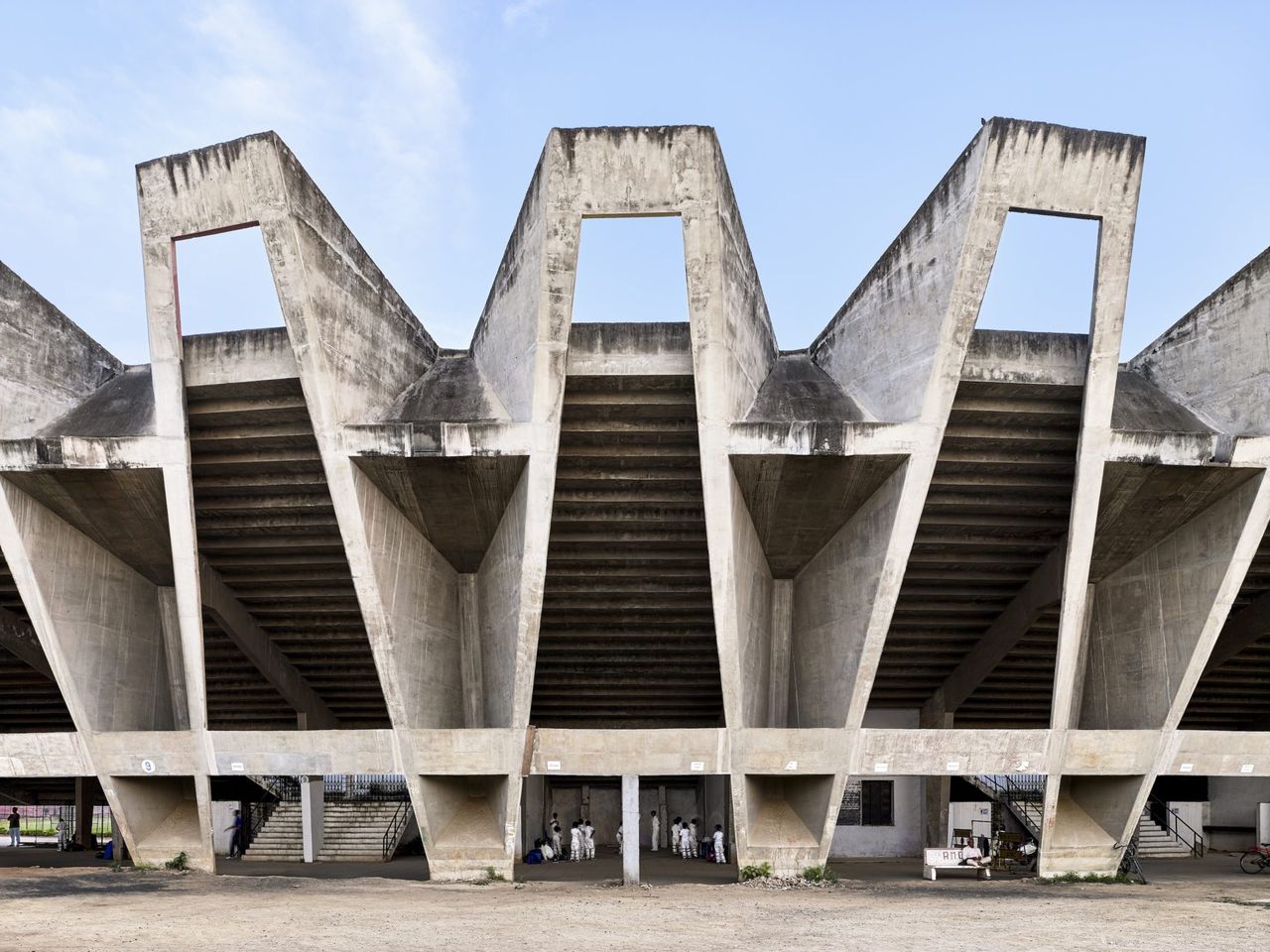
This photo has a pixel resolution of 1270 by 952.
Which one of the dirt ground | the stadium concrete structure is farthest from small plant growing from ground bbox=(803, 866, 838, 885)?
the dirt ground

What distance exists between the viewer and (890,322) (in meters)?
21.6

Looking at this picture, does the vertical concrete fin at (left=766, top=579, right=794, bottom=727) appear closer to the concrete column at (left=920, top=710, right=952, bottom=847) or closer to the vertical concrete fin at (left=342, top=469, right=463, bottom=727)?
the concrete column at (left=920, top=710, right=952, bottom=847)

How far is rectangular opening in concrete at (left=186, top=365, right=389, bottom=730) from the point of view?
833 inches

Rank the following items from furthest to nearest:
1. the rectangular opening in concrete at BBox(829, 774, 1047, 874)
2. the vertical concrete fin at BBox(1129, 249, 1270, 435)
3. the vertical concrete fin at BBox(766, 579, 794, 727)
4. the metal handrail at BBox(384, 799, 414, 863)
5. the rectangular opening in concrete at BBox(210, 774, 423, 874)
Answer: the rectangular opening in concrete at BBox(829, 774, 1047, 874) → the metal handrail at BBox(384, 799, 414, 863) → the rectangular opening in concrete at BBox(210, 774, 423, 874) → the vertical concrete fin at BBox(766, 579, 794, 727) → the vertical concrete fin at BBox(1129, 249, 1270, 435)

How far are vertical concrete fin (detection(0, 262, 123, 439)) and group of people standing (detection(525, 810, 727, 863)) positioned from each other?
1461 centimetres

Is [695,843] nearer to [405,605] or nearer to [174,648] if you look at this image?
[405,605]

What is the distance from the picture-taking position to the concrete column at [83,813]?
1220 inches

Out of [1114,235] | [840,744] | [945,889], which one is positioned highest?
[1114,235]

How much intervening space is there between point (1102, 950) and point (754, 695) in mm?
10120

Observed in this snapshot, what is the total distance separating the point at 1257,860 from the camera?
25406 mm

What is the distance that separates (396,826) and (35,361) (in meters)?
14.0

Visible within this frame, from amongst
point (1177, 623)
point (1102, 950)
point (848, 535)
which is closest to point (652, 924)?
point (1102, 950)

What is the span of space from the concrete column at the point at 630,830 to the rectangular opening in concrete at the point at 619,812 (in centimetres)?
634

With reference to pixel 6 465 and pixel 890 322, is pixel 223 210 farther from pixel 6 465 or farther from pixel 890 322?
pixel 890 322
